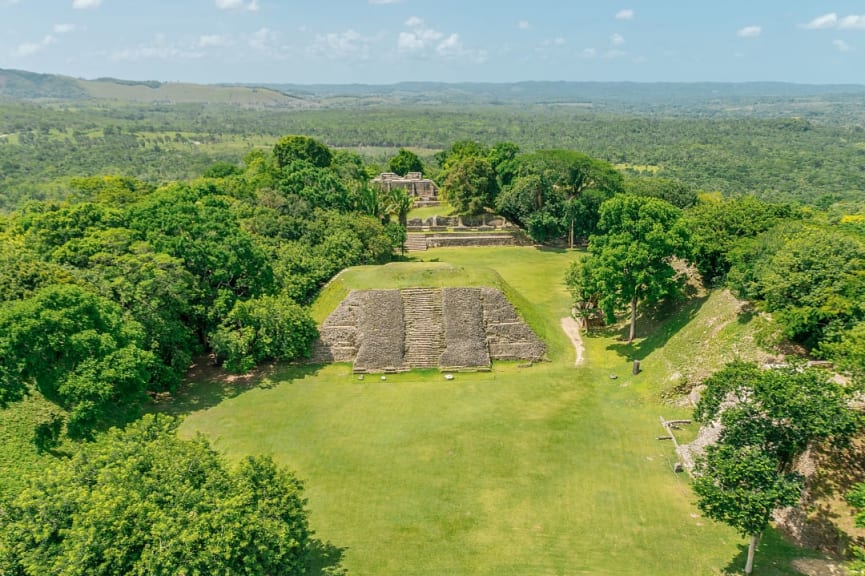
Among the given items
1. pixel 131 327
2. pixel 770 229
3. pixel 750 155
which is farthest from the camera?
pixel 750 155

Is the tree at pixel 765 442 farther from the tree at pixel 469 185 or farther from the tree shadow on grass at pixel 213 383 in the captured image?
the tree at pixel 469 185

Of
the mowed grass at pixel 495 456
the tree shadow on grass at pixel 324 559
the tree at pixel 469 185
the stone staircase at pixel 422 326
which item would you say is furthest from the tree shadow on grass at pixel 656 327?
the tree at pixel 469 185

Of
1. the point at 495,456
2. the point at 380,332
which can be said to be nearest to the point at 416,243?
the point at 380,332

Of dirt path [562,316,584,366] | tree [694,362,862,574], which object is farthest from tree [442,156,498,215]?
tree [694,362,862,574]

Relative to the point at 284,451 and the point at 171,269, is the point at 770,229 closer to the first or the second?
the point at 284,451

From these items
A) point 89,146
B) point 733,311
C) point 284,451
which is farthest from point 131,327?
point 89,146

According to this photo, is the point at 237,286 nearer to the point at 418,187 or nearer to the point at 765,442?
the point at 765,442
